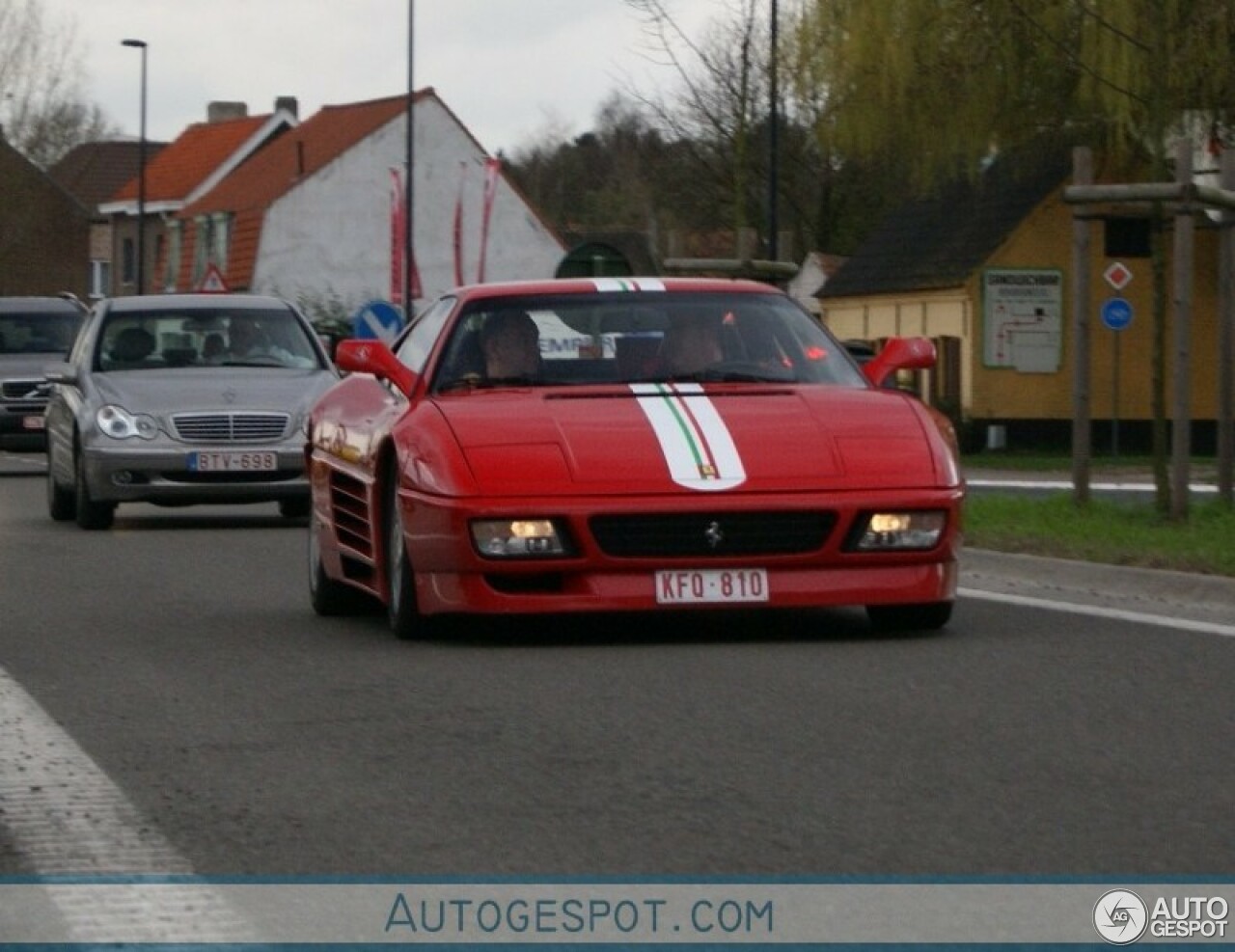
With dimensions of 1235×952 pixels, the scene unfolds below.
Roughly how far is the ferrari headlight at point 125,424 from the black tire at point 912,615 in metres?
9.97

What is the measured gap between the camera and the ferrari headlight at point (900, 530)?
10.9 m

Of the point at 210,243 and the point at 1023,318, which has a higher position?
the point at 210,243

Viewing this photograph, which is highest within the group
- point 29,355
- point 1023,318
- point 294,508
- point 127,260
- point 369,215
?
point 369,215

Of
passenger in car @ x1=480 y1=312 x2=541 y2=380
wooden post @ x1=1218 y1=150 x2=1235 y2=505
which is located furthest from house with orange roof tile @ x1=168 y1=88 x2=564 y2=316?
passenger in car @ x1=480 y1=312 x2=541 y2=380

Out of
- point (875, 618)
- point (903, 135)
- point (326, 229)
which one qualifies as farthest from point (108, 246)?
point (875, 618)

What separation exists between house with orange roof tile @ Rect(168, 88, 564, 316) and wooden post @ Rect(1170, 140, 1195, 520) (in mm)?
57118

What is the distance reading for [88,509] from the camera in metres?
20.7

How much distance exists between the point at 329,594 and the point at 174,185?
7986cm

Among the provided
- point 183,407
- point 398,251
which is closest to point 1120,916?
point 183,407

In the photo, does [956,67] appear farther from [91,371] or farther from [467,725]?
[467,725]

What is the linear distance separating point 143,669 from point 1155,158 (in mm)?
10190

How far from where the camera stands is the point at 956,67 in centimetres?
3803

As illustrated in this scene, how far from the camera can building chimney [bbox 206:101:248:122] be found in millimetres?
107812

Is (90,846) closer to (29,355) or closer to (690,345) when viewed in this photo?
(690,345)
